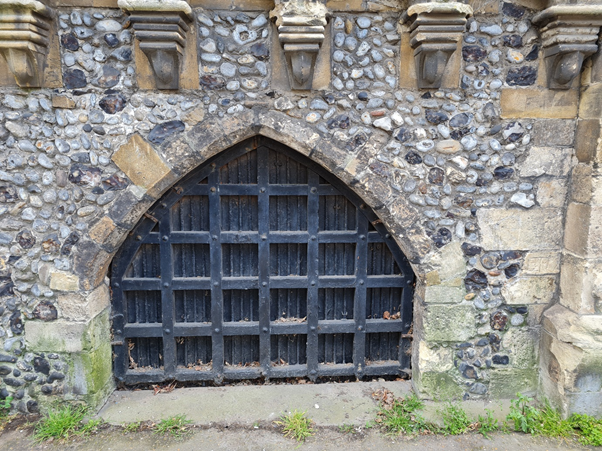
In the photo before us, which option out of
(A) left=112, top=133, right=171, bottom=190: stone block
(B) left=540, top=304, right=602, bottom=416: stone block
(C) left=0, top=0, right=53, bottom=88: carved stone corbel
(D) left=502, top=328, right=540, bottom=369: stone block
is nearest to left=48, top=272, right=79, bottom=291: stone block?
(A) left=112, top=133, right=171, bottom=190: stone block

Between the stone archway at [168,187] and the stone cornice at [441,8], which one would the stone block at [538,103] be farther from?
the stone archway at [168,187]

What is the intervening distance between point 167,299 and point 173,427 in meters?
0.84

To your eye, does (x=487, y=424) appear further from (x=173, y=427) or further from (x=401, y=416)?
(x=173, y=427)

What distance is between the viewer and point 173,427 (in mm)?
2705

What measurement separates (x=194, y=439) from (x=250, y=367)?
67 cm

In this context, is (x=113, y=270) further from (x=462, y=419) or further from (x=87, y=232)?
(x=462, y=419)

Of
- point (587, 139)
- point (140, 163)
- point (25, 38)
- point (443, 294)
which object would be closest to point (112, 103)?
point (140, 163)

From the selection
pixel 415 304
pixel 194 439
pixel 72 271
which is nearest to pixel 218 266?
pixel 72 271

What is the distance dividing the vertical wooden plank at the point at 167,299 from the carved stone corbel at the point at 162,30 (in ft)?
3.22

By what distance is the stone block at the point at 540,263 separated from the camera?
2816 millimetres

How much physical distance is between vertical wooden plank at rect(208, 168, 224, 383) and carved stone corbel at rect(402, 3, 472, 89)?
1.50 metres

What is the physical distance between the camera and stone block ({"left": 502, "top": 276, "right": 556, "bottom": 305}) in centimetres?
283

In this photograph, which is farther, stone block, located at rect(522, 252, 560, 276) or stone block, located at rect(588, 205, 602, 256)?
stone block, located at rect(522, 252, 560, 276)

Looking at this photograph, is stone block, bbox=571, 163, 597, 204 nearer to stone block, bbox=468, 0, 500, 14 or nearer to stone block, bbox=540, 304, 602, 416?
stone block, bbox=540, 304, 602, 416
